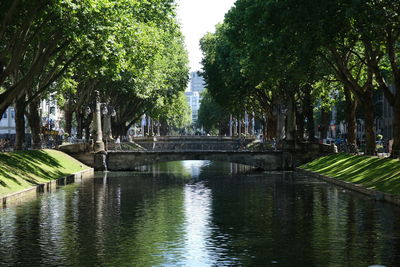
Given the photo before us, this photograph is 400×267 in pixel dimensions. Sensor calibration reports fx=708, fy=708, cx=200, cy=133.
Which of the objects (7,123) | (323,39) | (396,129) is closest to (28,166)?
(323,39)

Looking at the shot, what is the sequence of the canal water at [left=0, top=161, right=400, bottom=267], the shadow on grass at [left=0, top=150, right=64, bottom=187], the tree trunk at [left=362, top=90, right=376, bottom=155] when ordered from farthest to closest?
the tree trunk at [left=362, top=90, right=376, bottom=155] < the shadow on grass at [left=0, top=150, right=64, bottom=187] < the canal water at [left=0, top=161, right=400, bottom=267]

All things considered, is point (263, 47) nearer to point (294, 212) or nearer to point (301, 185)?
point (301, 185)

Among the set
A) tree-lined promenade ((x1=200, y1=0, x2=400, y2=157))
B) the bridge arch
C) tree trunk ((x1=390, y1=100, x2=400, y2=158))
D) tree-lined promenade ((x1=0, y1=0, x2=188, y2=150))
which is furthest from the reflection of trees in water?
the bridge arch

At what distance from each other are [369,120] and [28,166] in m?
23.0

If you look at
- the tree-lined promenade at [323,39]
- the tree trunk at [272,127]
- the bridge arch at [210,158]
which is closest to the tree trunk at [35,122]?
the bridge arch at [210,158]

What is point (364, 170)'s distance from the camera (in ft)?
143

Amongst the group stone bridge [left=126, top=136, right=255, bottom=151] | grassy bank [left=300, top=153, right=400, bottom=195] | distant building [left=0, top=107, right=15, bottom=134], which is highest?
distant building [left=0, top=107, right=15, bottom=134]

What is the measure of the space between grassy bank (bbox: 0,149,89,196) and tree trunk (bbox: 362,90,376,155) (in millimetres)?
21121

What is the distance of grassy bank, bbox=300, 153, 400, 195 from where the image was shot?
3556 cm

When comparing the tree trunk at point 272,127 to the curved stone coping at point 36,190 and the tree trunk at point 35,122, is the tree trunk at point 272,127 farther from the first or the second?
the curved stone coping at point 36,190

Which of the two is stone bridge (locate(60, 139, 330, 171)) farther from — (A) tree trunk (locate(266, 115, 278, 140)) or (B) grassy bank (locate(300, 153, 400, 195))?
(A) tree trunk (locate(266, 115, 278, 140))

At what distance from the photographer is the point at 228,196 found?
35812mm

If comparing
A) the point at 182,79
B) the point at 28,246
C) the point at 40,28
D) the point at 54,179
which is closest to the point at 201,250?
the point at 28,246

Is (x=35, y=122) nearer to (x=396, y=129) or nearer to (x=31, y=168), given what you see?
(x=31, y=168)
